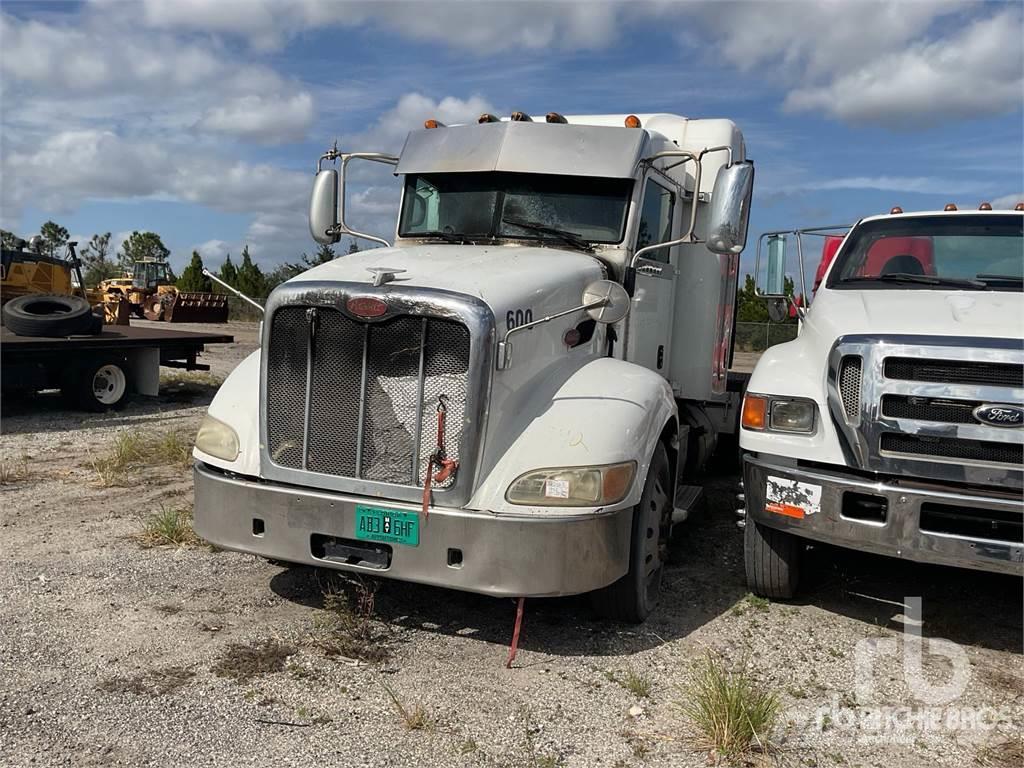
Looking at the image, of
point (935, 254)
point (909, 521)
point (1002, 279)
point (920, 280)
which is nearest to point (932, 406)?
point (909, 521)

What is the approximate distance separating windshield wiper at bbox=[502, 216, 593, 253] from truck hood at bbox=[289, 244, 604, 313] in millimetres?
135

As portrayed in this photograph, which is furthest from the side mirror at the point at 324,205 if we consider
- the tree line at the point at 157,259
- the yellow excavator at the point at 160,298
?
the yellow excavator at the point at 160,298

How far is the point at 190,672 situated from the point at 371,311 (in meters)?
1.79

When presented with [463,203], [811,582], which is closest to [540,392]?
[463,203]

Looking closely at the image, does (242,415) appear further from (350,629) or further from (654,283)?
(654,283)

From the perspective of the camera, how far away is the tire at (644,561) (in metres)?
4.37

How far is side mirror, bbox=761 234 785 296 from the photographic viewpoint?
6.11 m

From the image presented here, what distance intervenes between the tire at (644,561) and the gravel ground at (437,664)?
12 centimetres

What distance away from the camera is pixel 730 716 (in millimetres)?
3346

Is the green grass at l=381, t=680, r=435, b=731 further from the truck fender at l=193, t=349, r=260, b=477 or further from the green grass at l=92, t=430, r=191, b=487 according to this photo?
the green grass at l=92, t=430, r=191, b=487

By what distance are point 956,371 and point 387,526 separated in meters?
2.72

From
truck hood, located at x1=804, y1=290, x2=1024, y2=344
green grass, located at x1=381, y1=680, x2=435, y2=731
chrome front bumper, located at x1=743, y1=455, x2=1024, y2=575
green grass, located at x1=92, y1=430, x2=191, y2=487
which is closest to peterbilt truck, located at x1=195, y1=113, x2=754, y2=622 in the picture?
green grass, located at x1=381, y1=680, x2=435, y2=731

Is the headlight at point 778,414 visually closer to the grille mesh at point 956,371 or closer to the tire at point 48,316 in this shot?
the grille mesh at point 956,371

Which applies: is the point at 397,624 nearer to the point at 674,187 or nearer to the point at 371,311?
the point at 371,311
